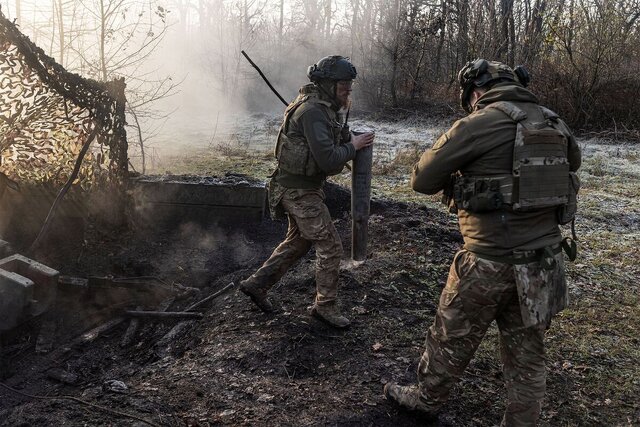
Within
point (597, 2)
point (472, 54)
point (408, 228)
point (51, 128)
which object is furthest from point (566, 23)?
point (51, 128)

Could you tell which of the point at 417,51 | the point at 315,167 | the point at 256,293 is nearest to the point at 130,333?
the point at 256,293

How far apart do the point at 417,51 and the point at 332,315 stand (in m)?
18.1

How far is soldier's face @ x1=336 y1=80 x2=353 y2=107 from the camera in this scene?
392cm

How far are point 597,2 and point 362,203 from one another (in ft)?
47.1

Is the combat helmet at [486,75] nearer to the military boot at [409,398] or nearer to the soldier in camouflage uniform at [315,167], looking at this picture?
the soldier in camouflage uniform at [315,167]

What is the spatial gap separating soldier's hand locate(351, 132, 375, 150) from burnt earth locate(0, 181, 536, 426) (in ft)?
4.67

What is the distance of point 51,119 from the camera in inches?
227

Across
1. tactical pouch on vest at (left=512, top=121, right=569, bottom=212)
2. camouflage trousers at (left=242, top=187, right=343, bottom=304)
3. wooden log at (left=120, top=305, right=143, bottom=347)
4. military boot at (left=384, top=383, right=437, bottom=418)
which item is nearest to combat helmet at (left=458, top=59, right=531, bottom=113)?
tactical pouch on vest at (left=512, top=121, right=569, bottom=212)

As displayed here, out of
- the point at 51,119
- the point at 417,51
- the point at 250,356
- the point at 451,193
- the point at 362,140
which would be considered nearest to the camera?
the point at 451,193

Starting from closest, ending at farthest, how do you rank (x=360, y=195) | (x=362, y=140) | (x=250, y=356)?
(x=250, y=356) < (x=362, y=140) < (x=360, y=195)

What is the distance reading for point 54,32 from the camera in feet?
35.2

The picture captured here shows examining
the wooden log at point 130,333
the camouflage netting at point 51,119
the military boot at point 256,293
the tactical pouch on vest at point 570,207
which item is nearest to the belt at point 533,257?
the tactical pouch on vest at point 570,207

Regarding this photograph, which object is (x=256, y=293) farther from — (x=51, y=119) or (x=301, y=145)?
(x=51, y=119)

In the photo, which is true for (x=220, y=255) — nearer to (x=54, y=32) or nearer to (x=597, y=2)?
(x=54, y=32)
